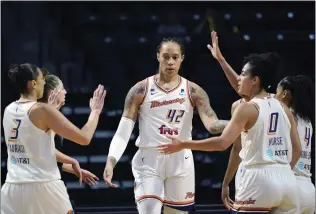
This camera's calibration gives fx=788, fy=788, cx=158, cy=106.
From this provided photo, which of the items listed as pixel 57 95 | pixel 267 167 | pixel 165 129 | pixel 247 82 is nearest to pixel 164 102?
pixel 165 129

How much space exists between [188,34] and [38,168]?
176 inches

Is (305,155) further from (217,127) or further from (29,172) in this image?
(29,172)

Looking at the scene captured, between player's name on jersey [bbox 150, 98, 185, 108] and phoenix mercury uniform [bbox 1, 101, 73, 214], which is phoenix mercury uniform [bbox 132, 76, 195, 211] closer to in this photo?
player's name on jersey [bbox 150, 98, 185, 108]

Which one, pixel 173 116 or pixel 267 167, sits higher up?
pixel 173 116

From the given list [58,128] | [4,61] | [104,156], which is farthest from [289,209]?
[4,61]

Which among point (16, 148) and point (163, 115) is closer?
point (16, 148)

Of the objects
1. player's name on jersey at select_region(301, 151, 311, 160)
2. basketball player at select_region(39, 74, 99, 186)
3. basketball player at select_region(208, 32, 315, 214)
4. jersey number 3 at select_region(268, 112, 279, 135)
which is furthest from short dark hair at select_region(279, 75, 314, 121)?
basketball player at select_region(39, 74, 99, 186)

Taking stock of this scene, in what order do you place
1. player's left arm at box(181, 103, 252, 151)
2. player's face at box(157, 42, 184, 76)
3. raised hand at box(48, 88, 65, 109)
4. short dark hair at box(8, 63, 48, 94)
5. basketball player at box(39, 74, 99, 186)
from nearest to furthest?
player's left arm at box(181, 103, 252, 151) → short dark hair at box(8, 63, 48, 94) → raised hand at box(48, 88, 65, 109) → basketball player at box(39, 74, 99, 186) → player's face at box(157, 42, 184, 76)

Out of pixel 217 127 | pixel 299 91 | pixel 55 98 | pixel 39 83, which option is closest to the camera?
pixel 39 83

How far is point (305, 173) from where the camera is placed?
19.5ft

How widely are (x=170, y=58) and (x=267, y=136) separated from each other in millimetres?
1397

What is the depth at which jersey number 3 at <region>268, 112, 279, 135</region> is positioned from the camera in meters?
4.79

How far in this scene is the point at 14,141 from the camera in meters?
5.12

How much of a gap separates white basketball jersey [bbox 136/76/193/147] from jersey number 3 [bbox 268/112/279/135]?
3.89 feet
